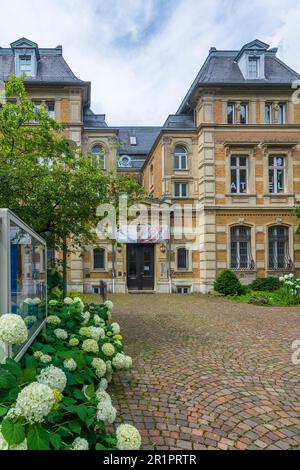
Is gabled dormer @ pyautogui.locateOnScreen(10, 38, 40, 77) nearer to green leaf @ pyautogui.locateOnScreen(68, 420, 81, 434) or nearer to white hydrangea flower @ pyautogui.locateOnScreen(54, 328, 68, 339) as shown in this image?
white hydrangea flower @ pyautogui.locateOnScreen(54, 328, 68, 339)

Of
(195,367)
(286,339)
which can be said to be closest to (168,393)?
(195,367)

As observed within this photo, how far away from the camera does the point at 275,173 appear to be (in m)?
18.1

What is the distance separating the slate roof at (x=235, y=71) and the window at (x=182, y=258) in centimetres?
906

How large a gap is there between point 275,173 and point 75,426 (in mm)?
18343

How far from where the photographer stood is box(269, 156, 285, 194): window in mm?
18078

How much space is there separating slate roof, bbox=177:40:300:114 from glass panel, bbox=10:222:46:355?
16.1 metres

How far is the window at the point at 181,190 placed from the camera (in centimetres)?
1883

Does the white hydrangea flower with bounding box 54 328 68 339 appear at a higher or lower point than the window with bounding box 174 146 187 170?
lower

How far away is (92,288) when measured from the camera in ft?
59.0

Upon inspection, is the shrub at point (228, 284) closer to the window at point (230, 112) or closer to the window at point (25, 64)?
the window at point (230, 112)

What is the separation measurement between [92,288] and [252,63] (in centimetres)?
1601

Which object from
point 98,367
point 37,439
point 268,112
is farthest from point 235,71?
point 37,439

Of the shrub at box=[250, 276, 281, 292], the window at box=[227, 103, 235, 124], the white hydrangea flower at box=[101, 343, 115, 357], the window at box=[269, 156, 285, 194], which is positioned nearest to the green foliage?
the white hydrangea flower at box=[101, 343, 115, 357]

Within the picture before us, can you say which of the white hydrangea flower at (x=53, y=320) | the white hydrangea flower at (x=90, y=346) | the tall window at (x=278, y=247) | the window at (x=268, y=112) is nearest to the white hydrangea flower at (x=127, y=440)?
the white hydrangea flower at (x=90, y=346)
